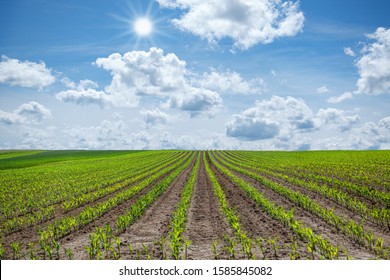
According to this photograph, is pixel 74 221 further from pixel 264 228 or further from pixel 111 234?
pixel 264 228

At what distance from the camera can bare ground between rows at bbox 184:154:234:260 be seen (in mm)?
11297

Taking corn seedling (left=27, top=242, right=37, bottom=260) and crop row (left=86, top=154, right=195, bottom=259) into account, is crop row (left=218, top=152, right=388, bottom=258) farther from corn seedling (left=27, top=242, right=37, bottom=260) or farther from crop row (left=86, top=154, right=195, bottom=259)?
corn seedling (left=27, top=242, right=37, bottom=260)

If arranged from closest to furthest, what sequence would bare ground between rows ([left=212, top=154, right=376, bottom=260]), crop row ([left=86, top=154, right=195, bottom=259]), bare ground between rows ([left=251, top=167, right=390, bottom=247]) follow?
bare ground between rows ([left=212, top=154, right=376, bottom=260]), crop row ([left=86, top=154, right=195, bottom=259]), bare ground between rows ([left=251, top=167, right=390, bottom=247])

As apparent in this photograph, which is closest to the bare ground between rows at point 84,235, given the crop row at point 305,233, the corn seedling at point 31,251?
the corn seedling at point 31,251

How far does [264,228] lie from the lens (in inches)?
560

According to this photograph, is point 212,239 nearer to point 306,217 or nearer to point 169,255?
point 169,255

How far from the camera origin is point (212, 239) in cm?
1275

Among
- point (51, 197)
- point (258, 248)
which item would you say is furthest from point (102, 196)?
point (258, 248)

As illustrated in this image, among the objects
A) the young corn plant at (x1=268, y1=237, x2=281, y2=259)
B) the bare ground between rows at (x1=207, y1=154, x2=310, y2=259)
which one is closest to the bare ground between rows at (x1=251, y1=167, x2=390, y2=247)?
the bare ground between rows at (x1=207, y1=154, x2=310, y2=259)

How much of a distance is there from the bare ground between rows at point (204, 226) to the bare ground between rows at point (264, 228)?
3.19 feet

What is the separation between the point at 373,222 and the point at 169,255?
969 cm

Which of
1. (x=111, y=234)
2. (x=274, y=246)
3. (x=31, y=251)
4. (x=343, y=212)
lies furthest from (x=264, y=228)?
(x=31, y=251)

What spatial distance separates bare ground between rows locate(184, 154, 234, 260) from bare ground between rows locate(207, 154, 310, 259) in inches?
38.3
